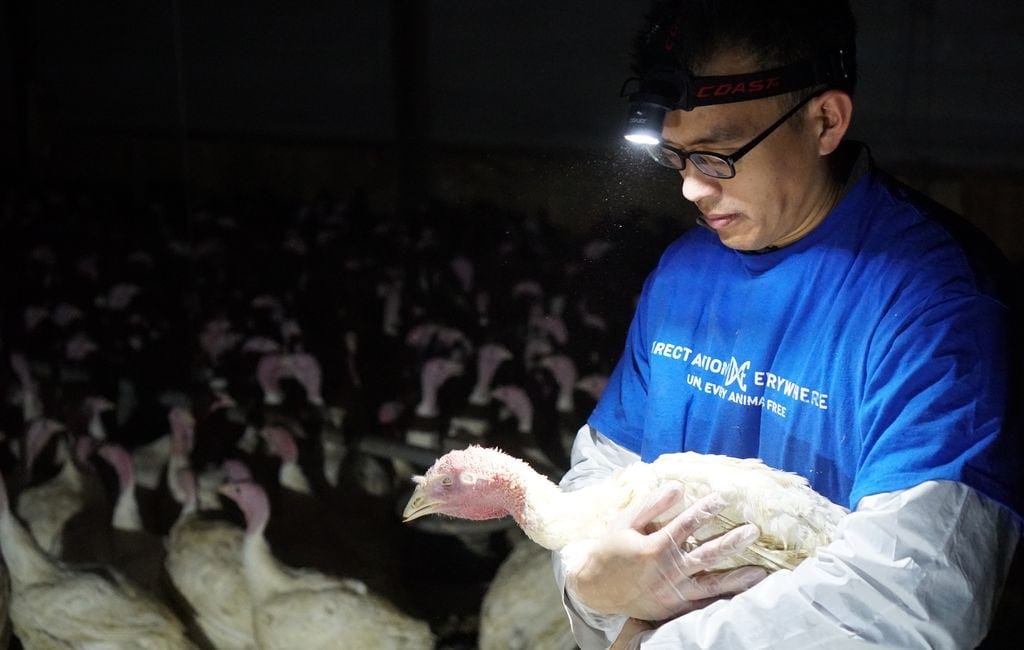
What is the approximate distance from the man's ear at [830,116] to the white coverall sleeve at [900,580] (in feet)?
1.31

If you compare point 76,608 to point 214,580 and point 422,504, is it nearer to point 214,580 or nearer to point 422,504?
point 214,580

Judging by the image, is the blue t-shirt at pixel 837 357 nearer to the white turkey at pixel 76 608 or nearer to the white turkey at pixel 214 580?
the white turkey at pixel 214 580

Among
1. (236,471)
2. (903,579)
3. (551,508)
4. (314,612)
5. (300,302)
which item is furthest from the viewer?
(300,302)

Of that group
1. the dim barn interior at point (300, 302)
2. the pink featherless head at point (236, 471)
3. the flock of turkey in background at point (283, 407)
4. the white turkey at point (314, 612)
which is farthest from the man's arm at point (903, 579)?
the pink featherless head at point (236, 471)

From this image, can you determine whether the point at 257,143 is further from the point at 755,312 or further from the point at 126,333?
the point at 755,312

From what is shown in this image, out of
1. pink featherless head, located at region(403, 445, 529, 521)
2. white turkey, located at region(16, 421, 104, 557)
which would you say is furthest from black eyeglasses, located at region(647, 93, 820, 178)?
white turkey, located at region(16, 421, 104, 557)

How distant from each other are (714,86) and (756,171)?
106mm

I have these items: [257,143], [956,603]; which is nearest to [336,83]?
[257,143]

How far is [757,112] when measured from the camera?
106 centimetres

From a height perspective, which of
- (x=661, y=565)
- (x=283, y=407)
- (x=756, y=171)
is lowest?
(x=283, y=407)

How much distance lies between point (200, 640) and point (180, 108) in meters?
1.60

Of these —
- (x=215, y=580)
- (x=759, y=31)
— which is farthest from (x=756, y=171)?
(x=215, y=580)

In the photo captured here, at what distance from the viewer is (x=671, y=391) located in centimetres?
128

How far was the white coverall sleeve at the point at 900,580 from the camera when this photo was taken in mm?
898
